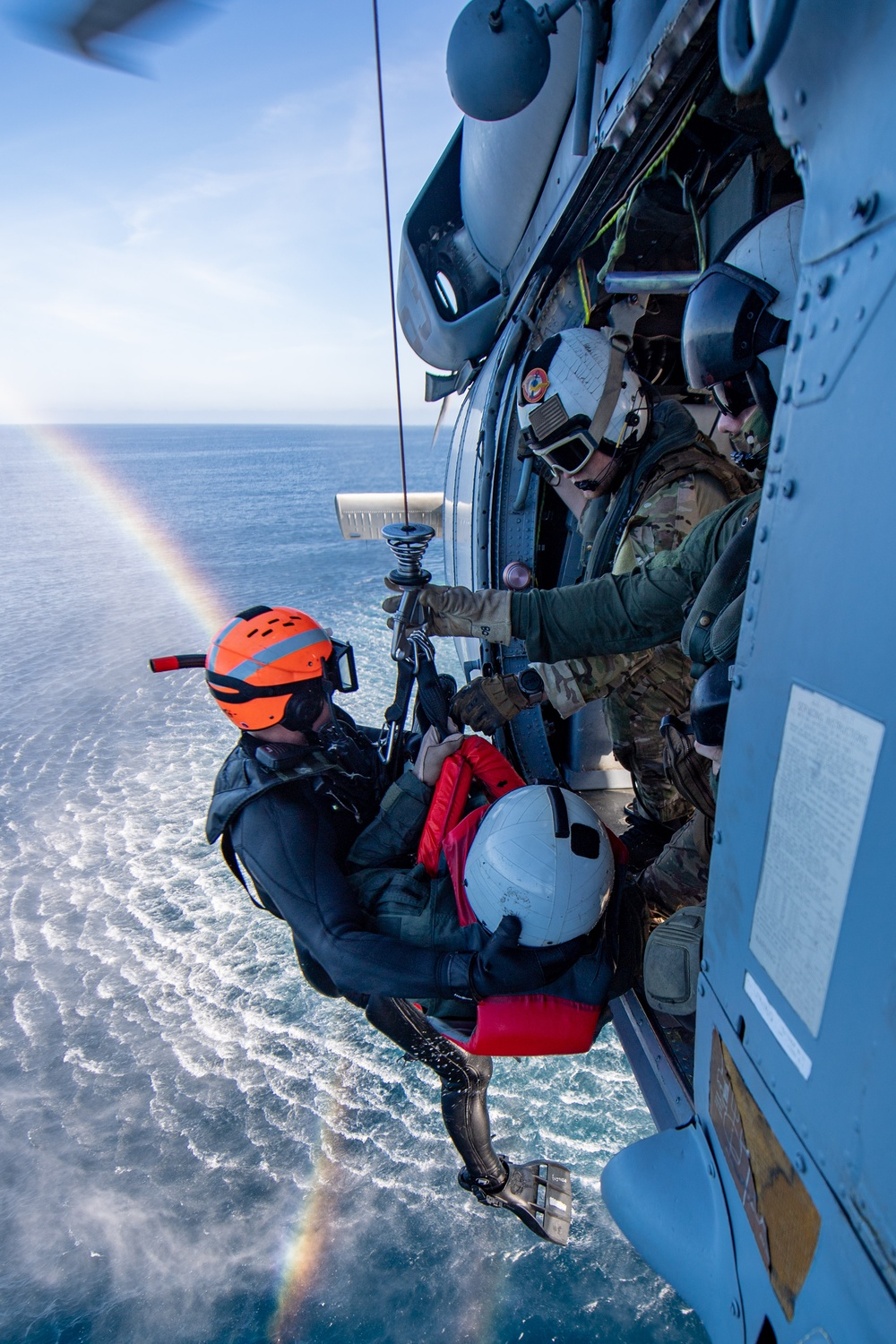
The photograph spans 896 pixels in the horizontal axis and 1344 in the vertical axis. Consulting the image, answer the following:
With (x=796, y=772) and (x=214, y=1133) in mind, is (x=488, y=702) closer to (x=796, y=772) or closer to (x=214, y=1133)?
(x=796, y=772)

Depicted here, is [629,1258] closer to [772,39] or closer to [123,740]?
[772,39]

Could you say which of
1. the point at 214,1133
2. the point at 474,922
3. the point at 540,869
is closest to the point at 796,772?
the point at 540,869

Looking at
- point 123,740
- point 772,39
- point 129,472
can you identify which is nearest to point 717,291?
point 772,39

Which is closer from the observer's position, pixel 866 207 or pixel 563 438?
pixel 866 207

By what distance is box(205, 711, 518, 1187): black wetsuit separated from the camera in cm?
205

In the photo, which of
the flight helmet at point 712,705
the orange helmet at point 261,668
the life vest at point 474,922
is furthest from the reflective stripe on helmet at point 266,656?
the flight helmet at point 712,705

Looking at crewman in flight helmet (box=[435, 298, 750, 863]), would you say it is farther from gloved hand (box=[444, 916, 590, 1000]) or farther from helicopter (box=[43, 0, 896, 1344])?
gloved hand (box=[444, 916, 590, 1000])

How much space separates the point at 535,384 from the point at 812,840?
2.35m

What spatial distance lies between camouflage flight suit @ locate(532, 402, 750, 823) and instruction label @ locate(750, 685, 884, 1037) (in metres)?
1.71

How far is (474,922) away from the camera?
2217 millimetres

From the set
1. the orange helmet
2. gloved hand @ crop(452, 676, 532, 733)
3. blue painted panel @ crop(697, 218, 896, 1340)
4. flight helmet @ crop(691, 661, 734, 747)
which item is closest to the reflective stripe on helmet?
the orange helmet

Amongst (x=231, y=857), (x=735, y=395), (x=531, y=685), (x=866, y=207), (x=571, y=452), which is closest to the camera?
(x=866, y=207)

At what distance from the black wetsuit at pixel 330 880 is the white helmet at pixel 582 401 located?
4.59ft

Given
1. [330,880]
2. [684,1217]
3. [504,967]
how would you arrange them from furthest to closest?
1. [330,880]
2. [504,967]
3. [684,1217]
